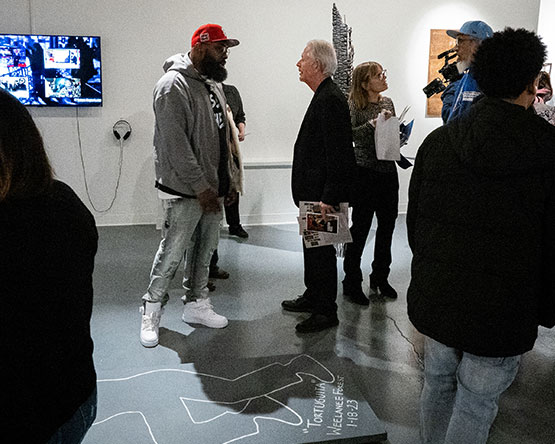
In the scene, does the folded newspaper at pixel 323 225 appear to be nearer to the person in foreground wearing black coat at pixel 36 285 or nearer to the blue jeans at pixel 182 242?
the blue jeans at pixel 182 242

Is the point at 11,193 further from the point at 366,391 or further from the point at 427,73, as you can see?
the point at 427,73

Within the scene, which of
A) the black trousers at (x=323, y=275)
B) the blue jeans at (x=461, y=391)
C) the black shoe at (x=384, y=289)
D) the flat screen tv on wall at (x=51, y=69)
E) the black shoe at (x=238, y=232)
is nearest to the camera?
Answer: the blue jeans at (x=461, y=391)

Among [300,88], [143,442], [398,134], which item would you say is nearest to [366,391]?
[143,442]

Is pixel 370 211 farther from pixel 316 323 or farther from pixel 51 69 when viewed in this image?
pixel 51 69

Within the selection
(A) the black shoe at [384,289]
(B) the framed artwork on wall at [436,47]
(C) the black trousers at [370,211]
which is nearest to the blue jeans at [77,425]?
(C) the black trousers at [370,211]

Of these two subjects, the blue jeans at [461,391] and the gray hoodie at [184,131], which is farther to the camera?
the gray hoodie at [184,131]

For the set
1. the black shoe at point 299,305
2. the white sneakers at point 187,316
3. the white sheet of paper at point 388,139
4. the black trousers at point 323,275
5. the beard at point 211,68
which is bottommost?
the black shoe at point 299,305

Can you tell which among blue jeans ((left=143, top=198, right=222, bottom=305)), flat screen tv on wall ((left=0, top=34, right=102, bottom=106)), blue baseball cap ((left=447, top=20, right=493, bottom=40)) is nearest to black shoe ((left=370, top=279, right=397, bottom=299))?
blue jeans ((left=143, top=198, right=222, bottom=305))

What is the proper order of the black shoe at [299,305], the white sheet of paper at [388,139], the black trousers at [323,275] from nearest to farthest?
the black trousers at [323,275]
the white sheet of paper at [388,139]
the black shoe at [299,305]

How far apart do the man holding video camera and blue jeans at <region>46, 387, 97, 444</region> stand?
2058 millimetres

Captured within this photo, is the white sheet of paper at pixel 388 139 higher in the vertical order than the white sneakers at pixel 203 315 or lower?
higher

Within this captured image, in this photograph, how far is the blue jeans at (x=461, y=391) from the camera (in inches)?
64.0

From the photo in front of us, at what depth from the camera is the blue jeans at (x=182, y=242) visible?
9.96 ft

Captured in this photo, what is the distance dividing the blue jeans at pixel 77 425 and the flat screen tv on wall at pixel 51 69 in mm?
4840
